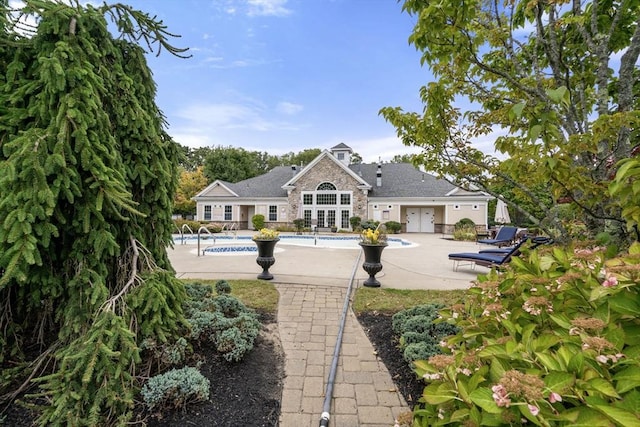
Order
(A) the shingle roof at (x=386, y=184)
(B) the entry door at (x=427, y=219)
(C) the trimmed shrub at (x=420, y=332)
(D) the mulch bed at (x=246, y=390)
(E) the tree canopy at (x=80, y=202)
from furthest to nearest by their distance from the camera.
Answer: (B) the entry door at (x=427, y=219) < (A) the shingle roof at (x=386, y=184) < (C) the trimmed shrub at (x=420, y=332) < (D) the mulch bed at (x=246, y=390) < (E) the tree canopy at (x=80, y=202)

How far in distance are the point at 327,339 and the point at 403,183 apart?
23243 millimetres

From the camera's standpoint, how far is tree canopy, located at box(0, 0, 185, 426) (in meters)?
1.75

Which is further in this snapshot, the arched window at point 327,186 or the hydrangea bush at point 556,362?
the arched window at point 327,186

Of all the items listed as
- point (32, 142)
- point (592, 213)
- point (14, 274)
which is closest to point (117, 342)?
point (14, 274)

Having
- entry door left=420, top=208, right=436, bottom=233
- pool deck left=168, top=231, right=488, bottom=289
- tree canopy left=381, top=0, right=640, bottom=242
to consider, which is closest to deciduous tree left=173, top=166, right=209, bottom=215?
pool deck left=168, top=231, right=488, bottom=289

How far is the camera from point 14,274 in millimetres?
1646

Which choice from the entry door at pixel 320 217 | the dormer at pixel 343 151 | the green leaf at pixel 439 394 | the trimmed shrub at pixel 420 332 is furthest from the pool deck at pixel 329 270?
the dormer at pixel 343 151

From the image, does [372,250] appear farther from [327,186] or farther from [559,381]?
[327,186]

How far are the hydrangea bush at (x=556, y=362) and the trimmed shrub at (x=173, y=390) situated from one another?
179 cm

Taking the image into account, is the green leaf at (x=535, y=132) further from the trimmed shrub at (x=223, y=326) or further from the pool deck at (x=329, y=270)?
the pool deck at (x=329, y=270)

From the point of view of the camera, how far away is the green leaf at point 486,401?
2.59 ft

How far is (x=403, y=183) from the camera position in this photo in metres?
25.3

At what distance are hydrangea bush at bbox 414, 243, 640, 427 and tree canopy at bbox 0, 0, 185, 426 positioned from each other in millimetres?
1876

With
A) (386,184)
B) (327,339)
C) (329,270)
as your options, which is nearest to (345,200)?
(386,184)
